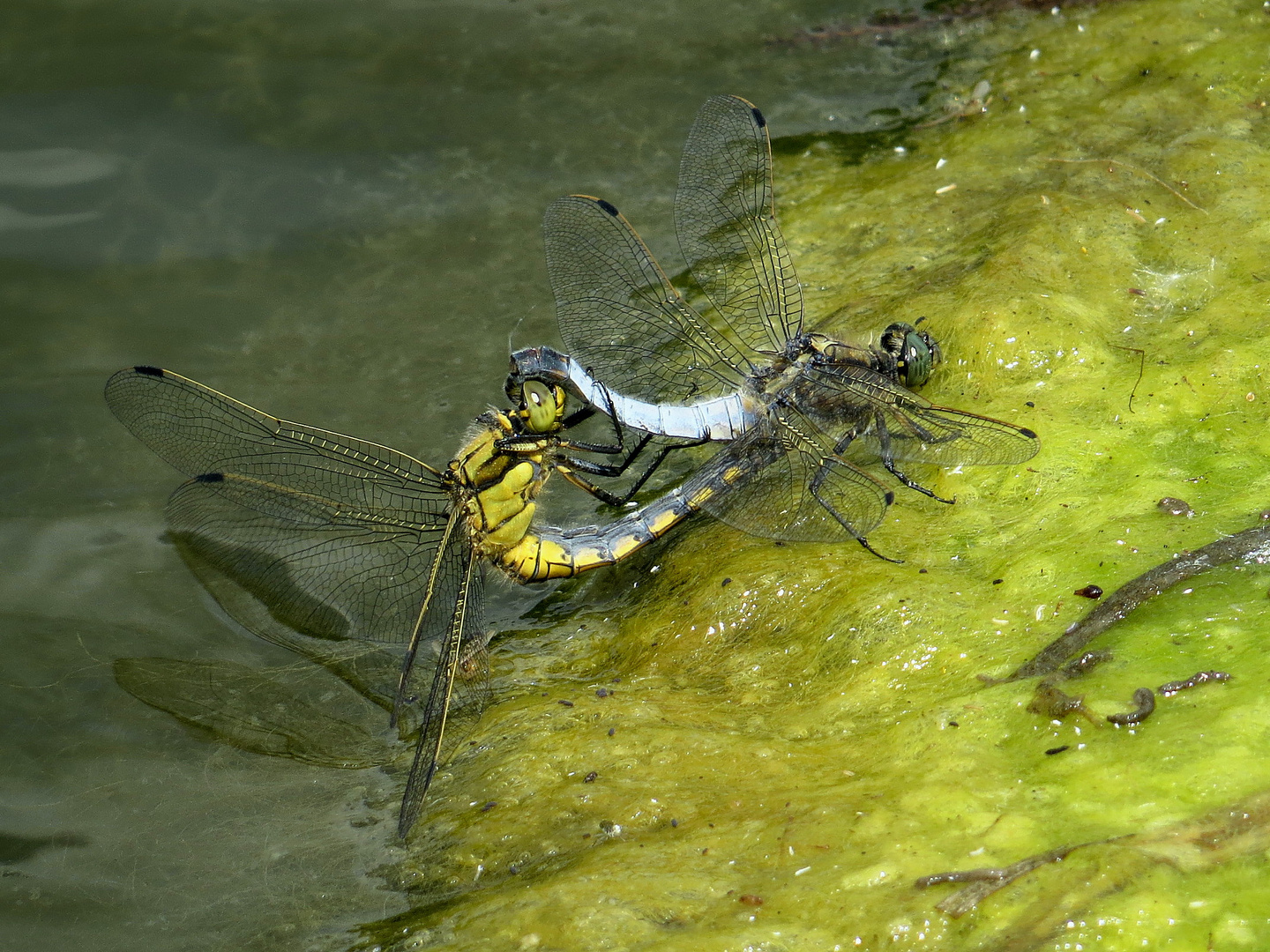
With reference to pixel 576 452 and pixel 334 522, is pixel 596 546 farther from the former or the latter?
pixel 334 522

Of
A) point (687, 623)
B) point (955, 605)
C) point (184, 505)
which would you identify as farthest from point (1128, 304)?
point (184, 505)

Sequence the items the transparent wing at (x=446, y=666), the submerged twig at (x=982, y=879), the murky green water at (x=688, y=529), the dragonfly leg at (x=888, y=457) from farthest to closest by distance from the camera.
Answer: the dragonfly leg at (x=888, y=457) → the transparent wing at (x=446, y=666) → the murky green water at (x=688, y=529) → the submerged twig at (x=982, y=879)

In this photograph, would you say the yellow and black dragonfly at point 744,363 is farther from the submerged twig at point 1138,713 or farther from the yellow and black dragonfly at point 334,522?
the submerged twig at point 1138,713

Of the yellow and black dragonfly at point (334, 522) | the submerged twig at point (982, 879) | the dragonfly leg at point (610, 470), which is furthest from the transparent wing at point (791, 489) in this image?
the submerged twig at point (982, 879)

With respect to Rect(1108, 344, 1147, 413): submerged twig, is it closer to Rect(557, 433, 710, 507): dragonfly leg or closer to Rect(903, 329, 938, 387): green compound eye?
Rect(903, 329, 938, 387): green compound eye

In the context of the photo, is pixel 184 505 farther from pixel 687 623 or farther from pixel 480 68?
pixel 480 68

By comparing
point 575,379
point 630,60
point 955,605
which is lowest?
point 955,605

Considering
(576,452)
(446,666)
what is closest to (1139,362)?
(576,452)
